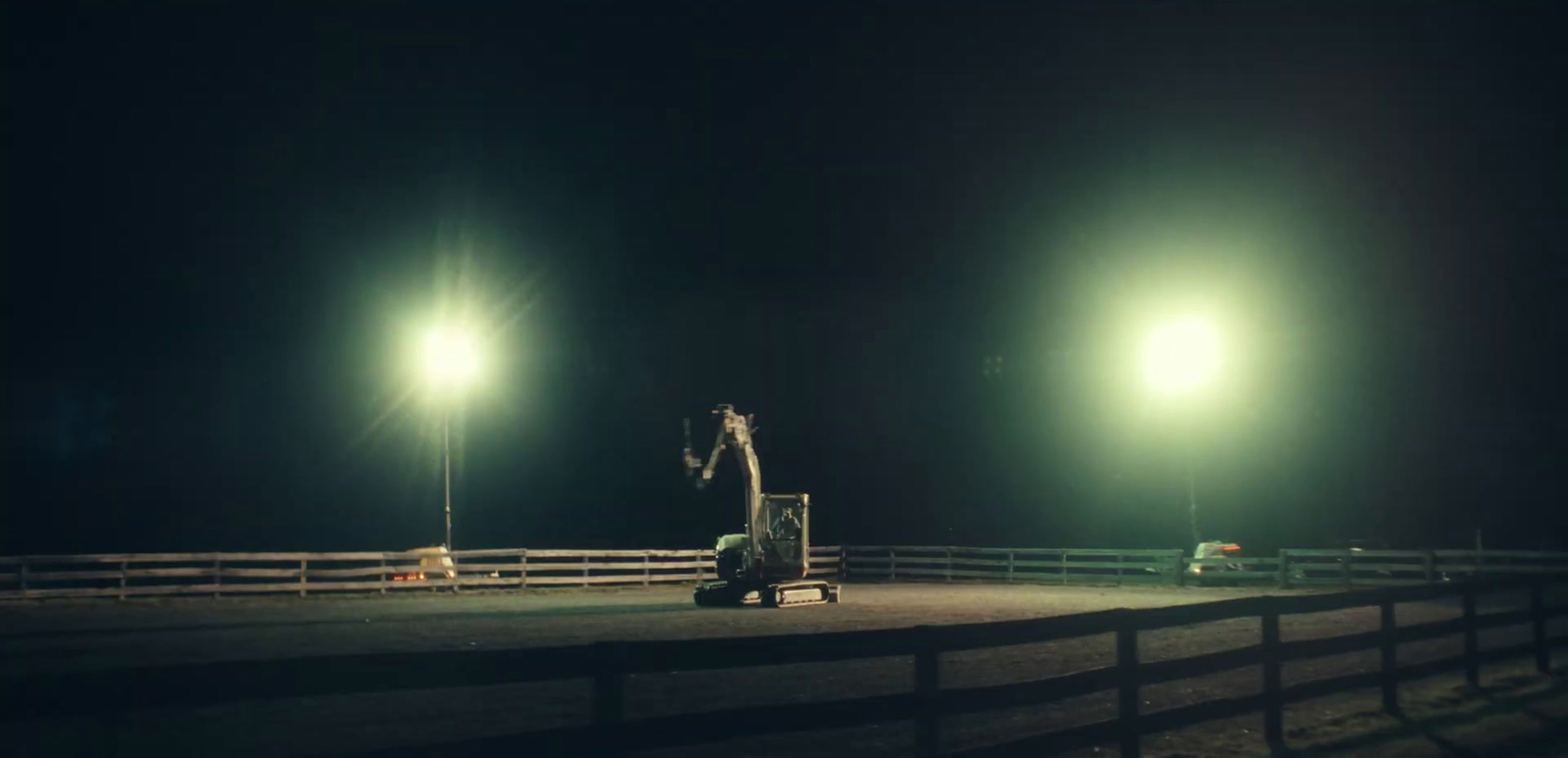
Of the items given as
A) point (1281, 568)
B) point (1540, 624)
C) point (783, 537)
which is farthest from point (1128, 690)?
point (1281, 568)

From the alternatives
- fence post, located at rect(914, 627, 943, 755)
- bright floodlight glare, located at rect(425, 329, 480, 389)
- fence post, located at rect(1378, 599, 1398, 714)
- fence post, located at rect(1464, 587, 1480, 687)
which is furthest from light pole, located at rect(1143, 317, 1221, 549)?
fence post, located at rect(914, 627, 943, 755)

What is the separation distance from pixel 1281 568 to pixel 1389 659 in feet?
82.3

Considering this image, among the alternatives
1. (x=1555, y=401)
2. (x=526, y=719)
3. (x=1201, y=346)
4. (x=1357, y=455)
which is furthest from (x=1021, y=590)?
(x=1555, y=401)

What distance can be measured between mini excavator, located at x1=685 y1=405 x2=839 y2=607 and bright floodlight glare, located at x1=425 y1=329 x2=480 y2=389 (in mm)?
8161

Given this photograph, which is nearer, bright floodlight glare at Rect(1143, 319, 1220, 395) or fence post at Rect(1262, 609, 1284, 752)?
fence post at Rect(1262, 609, 1284, 752)

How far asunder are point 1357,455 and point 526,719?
74.2 metres

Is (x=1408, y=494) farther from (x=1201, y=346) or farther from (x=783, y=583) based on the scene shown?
(x=783, y=583)

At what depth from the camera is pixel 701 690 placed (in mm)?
13523

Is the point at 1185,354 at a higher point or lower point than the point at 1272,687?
higher

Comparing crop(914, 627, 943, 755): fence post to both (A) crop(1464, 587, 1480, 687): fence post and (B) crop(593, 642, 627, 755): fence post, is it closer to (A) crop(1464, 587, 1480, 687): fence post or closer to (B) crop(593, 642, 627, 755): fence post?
(B) crop(593, 642, 627, 755): fence post

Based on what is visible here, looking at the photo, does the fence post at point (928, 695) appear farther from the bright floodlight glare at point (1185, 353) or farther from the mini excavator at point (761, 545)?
the bright floodlight glare at point (1185, 353)

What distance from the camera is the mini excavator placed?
2989 cm

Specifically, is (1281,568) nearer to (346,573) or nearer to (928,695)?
(346,573)

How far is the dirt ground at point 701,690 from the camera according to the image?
10.1 m
